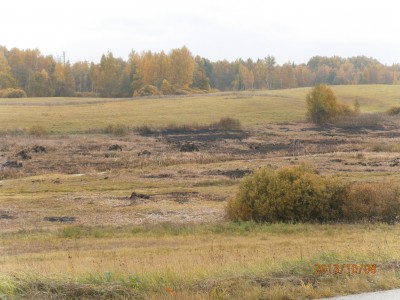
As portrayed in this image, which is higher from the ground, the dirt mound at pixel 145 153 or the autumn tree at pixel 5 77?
the autumn tree at pixel 5 77

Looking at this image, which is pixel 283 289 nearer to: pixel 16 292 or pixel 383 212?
pixel 16 292

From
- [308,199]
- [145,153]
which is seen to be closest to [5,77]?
[145,153]

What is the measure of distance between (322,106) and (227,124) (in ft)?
61.2

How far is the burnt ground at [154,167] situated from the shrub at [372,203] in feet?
21.0

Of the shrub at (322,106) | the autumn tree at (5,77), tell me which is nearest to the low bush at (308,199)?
the shrub at (322,106)

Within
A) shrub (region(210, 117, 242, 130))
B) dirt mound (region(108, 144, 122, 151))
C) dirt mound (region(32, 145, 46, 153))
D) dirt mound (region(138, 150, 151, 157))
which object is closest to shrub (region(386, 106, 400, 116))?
shrub (region(210, 117, 242, 130))

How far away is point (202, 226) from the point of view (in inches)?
930

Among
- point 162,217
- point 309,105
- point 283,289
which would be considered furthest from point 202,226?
point 309,105

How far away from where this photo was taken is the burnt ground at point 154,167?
2961cm

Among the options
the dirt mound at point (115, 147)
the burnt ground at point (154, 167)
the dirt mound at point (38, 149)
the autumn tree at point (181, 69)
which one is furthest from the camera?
the autumn tree at point (181, 69)

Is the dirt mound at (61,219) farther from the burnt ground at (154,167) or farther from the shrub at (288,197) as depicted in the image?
the shrub at (288,197)

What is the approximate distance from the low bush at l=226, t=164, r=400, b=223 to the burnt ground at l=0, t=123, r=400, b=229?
284cm

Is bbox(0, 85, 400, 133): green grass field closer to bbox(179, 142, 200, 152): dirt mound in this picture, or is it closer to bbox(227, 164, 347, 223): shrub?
bbox(179, 142, 200, 152): dirt mound
